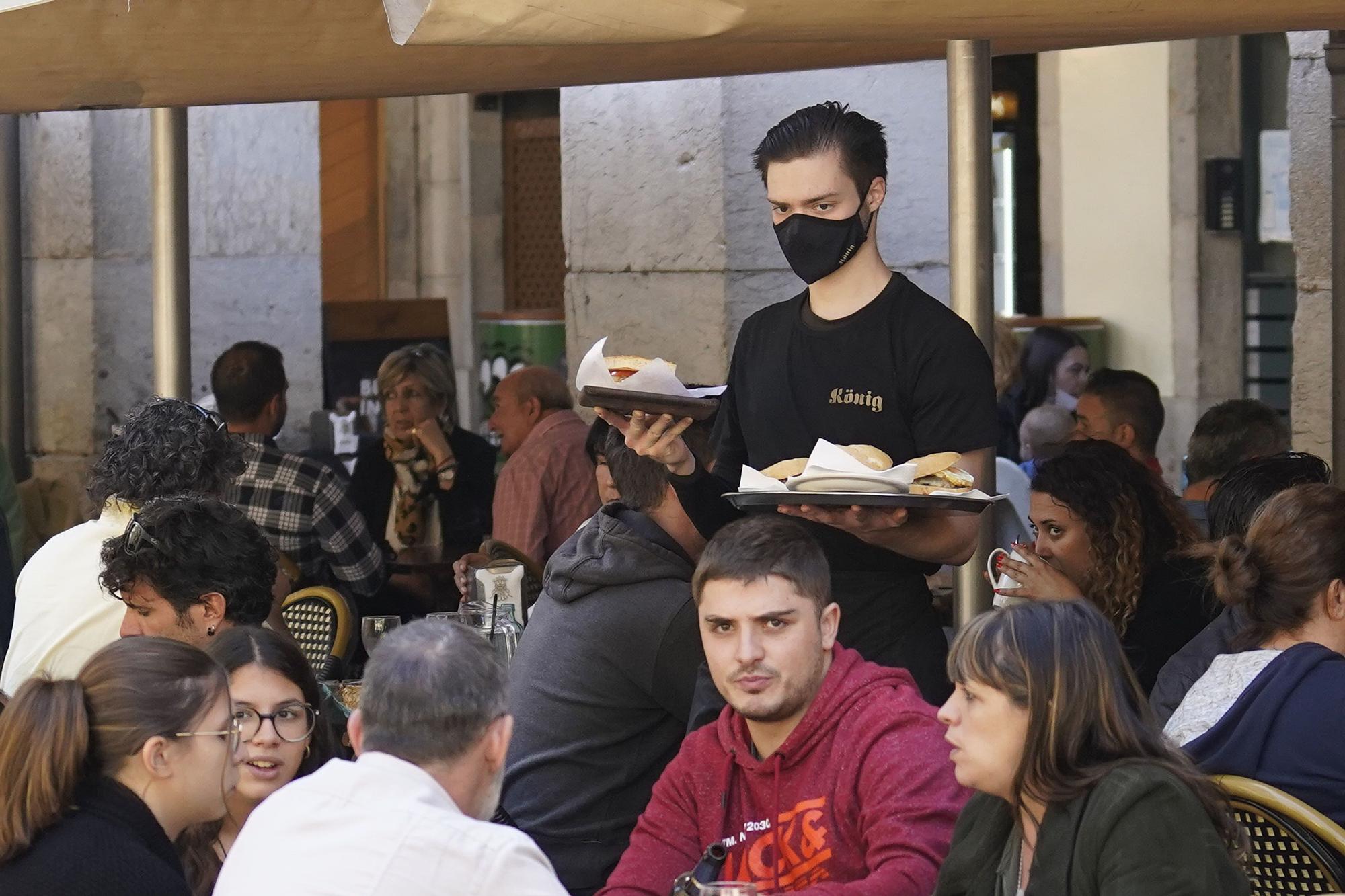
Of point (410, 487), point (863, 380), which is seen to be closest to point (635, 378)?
point (863, 380)

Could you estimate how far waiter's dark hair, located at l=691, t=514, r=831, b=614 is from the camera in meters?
2.87

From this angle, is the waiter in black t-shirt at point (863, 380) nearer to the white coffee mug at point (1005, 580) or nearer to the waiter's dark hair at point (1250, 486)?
the white coffee mug at point (1005, 580)

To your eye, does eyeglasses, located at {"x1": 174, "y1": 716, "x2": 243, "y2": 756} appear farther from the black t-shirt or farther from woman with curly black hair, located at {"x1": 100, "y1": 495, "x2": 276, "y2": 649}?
the black t-shirt

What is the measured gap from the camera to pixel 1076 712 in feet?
8.03

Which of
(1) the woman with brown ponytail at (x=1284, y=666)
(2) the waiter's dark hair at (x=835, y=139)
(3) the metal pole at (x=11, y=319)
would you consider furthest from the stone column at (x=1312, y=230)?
(3) the metal pole at (x=11, y=319)

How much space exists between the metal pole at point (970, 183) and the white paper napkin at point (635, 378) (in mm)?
722

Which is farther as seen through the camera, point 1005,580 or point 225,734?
point 1005,580

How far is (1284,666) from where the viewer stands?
3018 mm

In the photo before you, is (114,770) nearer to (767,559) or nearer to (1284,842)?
(767,559)

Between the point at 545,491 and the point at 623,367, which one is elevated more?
the point at 623,367

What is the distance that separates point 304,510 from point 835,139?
3105 millimetres

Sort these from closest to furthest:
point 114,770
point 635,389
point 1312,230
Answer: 1. point 114,770
2. point 635,389
3. point 1312,230

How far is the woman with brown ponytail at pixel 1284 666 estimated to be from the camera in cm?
296

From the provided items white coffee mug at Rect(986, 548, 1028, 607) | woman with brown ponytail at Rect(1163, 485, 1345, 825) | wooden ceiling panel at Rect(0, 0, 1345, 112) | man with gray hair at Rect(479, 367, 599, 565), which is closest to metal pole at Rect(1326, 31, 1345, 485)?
wooden ceiling panel at Rect(0, 0, 1345, 112)
